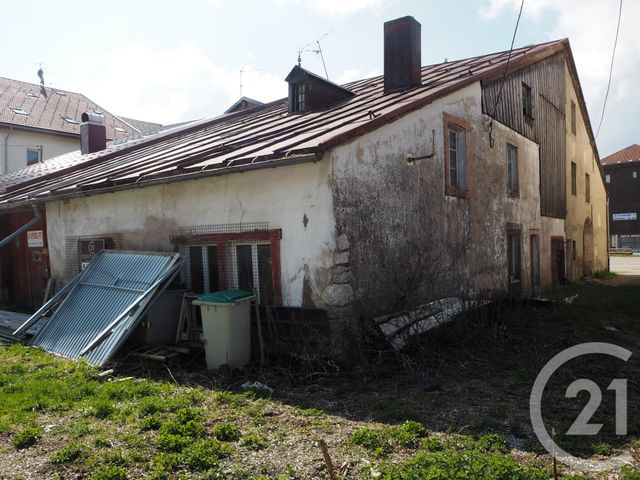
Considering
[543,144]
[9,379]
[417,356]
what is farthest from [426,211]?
[543,144]

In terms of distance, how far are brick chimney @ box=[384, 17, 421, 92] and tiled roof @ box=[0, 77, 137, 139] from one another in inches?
811

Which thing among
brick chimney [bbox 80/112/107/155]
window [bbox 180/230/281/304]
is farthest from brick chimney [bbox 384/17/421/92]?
brick chimney [bbox 80/112/107/155]

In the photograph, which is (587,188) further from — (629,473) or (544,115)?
(629,473)

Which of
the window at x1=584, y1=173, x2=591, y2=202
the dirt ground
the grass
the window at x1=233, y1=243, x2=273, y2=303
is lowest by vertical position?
the dirt ground

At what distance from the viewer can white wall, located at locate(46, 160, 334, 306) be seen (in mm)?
6934

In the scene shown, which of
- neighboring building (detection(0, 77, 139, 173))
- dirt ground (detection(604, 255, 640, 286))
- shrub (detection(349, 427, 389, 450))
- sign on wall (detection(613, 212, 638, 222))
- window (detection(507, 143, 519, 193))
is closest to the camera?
shrub (detection(349, 427, 389, 450))

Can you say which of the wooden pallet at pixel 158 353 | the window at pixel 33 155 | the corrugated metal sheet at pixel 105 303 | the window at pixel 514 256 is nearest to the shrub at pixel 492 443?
the wooden pallet at pixel 158 353

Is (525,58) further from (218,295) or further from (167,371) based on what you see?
(167,371)

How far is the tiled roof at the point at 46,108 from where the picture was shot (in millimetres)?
25250

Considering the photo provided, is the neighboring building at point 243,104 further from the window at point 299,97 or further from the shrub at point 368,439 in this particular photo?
the shrub at point 368,439

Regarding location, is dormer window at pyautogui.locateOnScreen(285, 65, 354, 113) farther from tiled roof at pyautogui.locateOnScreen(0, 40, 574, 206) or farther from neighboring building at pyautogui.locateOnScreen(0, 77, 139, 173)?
neighboring building at pyautogui.locateOnScreen(0, 77, 139, 173)

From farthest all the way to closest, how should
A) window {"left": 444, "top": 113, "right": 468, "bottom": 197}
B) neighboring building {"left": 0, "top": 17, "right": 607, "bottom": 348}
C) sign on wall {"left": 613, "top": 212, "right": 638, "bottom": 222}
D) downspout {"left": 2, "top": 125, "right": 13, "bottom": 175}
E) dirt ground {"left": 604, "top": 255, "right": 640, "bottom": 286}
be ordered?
sign on wall {"left": 613, "top": 212, "right": 638, "bottom": 222} < downspout {"left": 2, "top": 125, "right": 13, "bottom": 175} < dirt ground {"left": 604, "top": 255, "right": 640, "bottom": 286} < window {"left": 444, "top": 113, "right": 468, "bottom": 197} < neighboring building {"left": 0, "top": 17, "right": 607, "bottom": 348}

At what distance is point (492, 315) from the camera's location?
862 centimetres

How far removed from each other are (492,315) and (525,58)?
821cm
